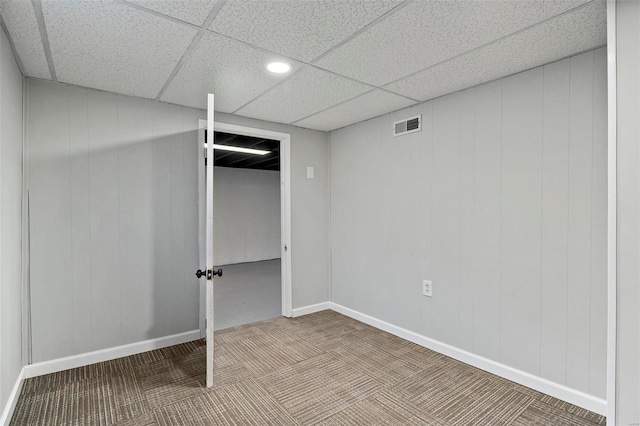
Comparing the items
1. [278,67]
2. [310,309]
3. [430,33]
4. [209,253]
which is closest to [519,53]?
[430,33]

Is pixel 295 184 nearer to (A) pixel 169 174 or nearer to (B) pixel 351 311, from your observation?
(A) pixel 169 174

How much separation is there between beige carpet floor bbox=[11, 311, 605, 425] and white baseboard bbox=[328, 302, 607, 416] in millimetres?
52

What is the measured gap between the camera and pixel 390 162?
351 cm

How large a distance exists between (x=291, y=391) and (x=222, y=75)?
246cm

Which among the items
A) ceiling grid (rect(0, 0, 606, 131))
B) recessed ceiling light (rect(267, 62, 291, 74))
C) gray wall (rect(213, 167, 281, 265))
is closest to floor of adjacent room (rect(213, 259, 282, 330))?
gray wall (rect(213, 167, 281, 265))

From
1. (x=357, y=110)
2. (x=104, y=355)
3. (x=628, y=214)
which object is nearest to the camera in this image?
(x=628, y=214)

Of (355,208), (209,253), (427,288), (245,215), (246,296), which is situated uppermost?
(355,208)

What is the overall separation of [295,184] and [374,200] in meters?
1.03

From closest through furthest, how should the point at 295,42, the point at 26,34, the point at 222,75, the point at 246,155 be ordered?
the point at 26,34
the point at 295,42
the point at 222,75
the point at 246,155

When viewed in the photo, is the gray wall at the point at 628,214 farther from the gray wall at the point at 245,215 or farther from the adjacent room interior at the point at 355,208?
the gray wall at the point at 245,215

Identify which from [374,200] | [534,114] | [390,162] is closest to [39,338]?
[374,200]

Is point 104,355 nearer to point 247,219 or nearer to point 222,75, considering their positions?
point 222,75

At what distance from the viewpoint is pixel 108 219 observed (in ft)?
9.55

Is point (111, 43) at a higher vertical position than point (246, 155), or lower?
lower
